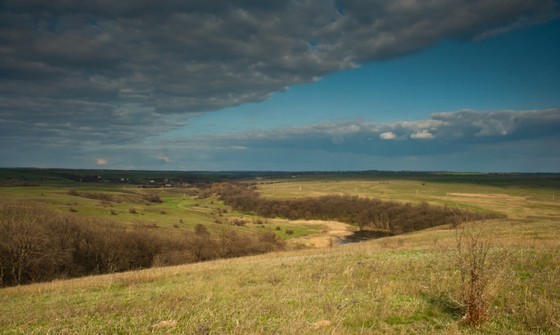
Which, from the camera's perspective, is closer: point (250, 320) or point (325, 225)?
point (250, 320)

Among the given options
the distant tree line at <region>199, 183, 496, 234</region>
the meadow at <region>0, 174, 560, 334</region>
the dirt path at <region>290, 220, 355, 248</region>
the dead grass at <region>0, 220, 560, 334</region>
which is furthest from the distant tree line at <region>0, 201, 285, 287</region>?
the distant tree line at <region>199, 183, 496, 234</region>

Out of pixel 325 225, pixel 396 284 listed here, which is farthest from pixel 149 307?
pixel 325 225

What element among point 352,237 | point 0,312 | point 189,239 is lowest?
point 352,237

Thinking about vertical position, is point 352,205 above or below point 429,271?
below

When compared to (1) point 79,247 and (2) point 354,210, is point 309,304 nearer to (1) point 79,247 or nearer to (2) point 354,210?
(1) point 79,247

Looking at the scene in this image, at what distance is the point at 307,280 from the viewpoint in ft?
38.6

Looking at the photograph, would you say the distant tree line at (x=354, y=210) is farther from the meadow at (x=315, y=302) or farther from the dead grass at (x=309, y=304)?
the dead grass at (x=309, y=304)

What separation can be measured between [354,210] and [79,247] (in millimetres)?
85003

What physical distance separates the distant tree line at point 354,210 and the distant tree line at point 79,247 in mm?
48595

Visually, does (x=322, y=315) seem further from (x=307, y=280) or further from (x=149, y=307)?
(x=149, y=307)

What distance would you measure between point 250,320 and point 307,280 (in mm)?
5389

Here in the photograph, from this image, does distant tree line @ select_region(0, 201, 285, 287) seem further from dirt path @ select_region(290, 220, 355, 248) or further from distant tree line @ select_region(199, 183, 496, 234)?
distant tree line @ select_region(199, 183, 496, 234)

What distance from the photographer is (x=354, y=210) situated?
326 ft

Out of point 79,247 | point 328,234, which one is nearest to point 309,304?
point 79,247
